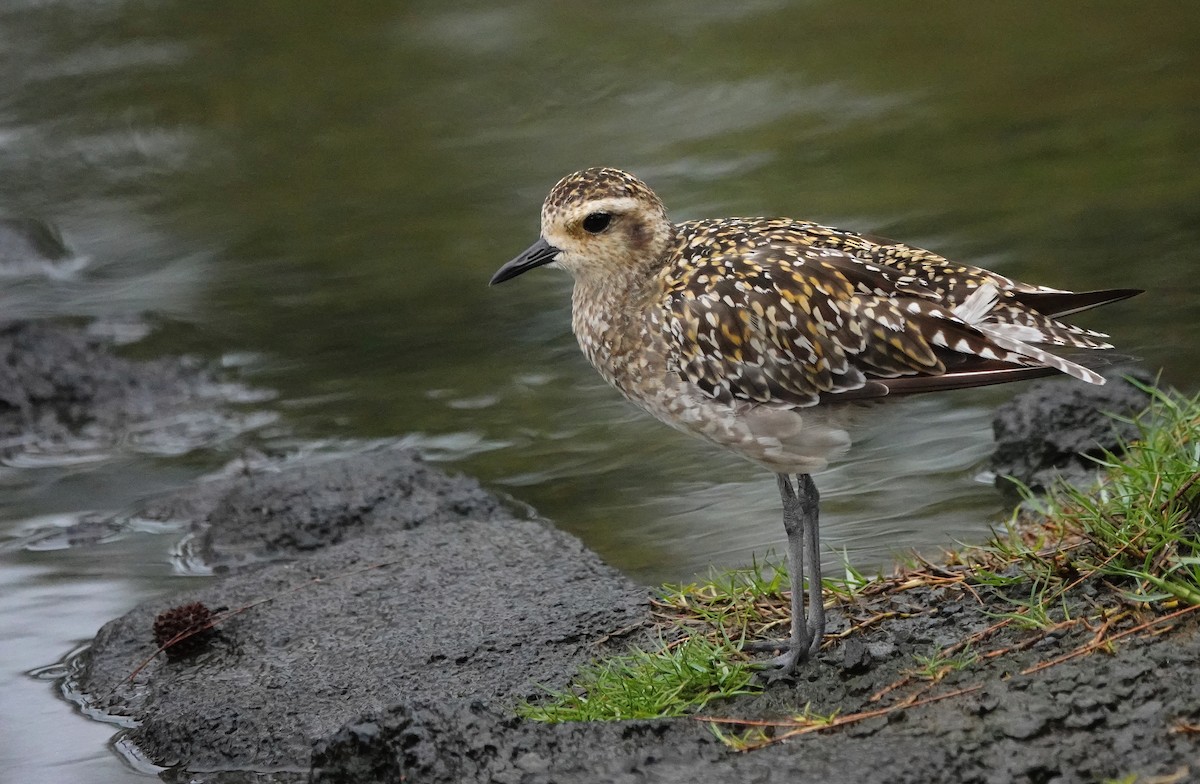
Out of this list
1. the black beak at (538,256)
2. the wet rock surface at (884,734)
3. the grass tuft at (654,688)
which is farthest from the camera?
the black beak at (538,256)

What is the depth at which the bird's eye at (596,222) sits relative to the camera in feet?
22.0

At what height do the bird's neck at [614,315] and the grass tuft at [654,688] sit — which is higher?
the bird's neck at [614,315]

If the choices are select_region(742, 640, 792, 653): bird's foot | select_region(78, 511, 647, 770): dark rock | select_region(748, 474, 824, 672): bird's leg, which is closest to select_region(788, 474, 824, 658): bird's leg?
select_region(748, 474, 824, 672): bird's leg

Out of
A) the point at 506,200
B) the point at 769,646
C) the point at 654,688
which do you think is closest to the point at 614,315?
the point at 769,646

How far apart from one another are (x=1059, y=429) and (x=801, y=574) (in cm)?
335

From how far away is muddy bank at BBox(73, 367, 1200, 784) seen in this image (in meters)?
5.05

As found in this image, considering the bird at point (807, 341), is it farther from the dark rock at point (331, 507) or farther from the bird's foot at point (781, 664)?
the dark rock at point (331, 507)

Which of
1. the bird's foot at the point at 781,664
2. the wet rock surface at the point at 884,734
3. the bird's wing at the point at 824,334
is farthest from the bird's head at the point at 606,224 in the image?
the wet rock surface at the point at 884,734

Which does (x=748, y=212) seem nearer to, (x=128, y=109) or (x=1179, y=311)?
(x=1179, y=311)

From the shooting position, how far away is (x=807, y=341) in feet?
20.1

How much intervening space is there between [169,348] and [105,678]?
6195 mm

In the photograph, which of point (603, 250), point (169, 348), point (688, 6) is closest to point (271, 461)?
point (169, 348)

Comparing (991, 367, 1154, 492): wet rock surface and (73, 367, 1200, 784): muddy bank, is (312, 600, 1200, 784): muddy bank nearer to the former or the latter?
(73, 367, 1200, 784): muddy bank

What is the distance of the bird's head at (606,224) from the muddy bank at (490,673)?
1490mm
